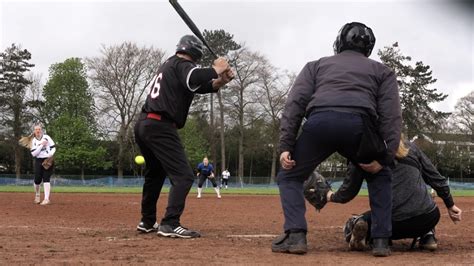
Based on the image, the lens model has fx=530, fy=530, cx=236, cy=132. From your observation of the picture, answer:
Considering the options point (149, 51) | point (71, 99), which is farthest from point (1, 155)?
point (149, 51)

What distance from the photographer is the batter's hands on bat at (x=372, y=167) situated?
14.6ft

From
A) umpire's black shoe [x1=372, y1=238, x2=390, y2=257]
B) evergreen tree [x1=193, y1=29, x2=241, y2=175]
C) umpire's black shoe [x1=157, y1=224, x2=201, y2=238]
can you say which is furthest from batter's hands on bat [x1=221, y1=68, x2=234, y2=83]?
evergreen tree [x1=193, y1=29, x2=241, y2=175]

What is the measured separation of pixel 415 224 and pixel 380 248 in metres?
0.54

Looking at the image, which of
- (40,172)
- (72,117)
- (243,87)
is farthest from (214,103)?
(40,172)

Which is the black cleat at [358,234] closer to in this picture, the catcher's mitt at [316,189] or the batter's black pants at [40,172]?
the catcher's mitt at [316,189]

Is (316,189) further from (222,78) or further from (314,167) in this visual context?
(222,78)

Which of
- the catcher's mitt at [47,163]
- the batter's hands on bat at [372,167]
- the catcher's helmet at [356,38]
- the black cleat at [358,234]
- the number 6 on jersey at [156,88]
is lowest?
the black cleat at [358,234]

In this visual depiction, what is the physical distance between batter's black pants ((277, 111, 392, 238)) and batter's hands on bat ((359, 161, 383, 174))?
0.07 m

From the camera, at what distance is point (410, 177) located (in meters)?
4.82

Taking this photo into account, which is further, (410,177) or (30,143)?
(30,143)

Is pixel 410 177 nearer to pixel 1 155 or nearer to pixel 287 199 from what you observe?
pixel 287 199

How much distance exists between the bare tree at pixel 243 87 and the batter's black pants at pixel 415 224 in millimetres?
51203

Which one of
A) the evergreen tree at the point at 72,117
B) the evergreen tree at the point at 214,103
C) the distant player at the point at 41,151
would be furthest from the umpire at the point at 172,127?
the evergreen tree at the point at 72,117

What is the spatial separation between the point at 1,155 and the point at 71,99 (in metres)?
10.6
